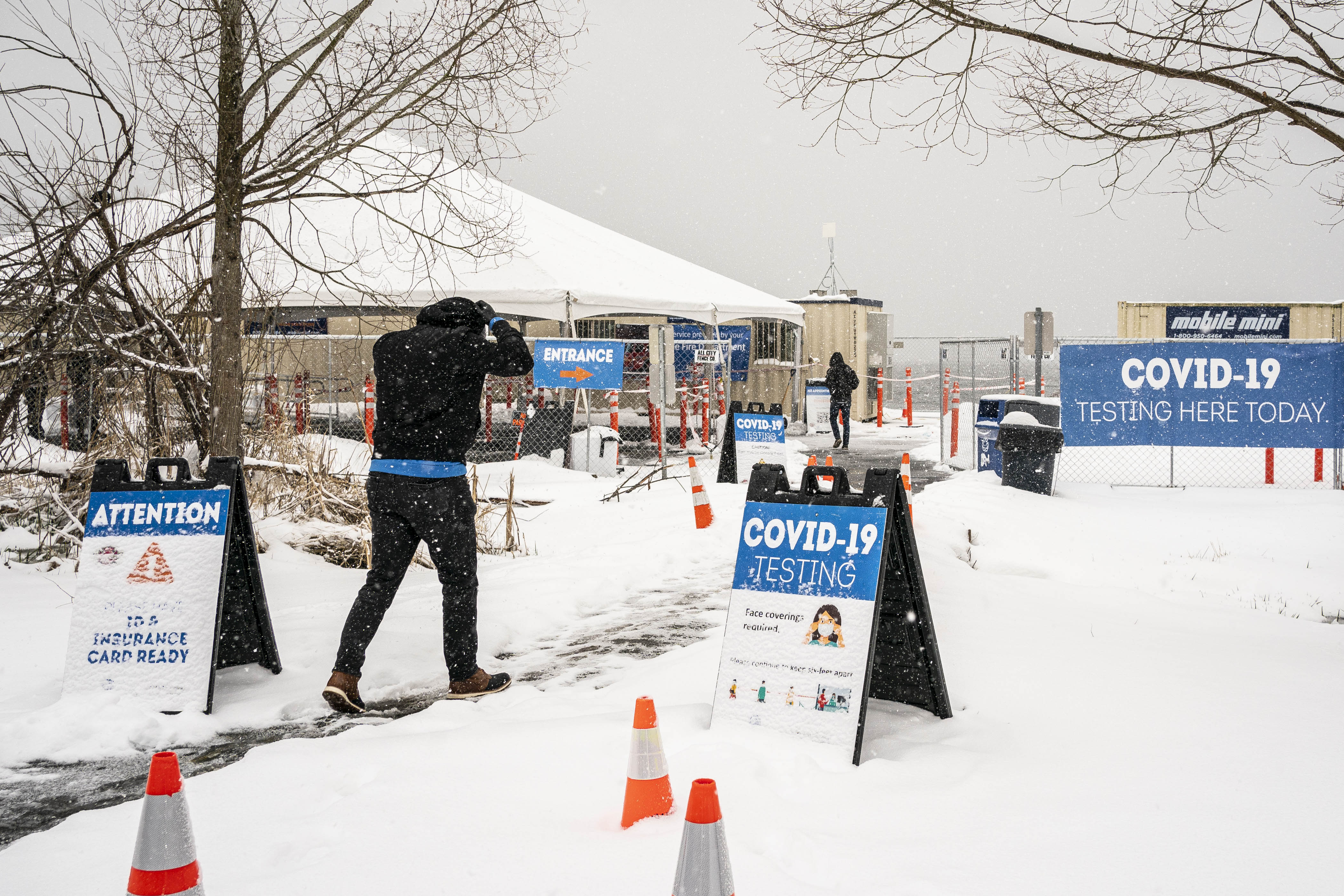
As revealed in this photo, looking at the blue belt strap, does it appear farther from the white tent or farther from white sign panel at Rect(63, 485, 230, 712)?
the white tent

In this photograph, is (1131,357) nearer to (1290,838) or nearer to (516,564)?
(516,564)

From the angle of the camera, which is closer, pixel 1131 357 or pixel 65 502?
pixel 65 502

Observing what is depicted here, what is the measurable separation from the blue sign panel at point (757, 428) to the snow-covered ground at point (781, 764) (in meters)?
6.51

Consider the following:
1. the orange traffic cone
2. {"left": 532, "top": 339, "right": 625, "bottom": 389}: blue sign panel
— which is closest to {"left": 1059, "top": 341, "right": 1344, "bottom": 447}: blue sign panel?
{"left": 532, "top": 339, "right": 625, "bottom": 389}: blue sign panel

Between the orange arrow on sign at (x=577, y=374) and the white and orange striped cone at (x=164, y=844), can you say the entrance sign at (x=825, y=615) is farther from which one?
the orange arrow on sign at (x=577, y=374)

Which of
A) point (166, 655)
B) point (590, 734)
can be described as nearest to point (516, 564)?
point (166, 655)

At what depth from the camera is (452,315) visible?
4691 mm

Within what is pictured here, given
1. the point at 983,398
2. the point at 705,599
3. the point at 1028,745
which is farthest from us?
the point at 983,398

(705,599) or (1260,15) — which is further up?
(1260,15)

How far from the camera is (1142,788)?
324 cm

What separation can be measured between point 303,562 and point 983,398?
10.3 meters

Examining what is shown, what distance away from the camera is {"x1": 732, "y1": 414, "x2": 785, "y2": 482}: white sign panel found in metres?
13.1

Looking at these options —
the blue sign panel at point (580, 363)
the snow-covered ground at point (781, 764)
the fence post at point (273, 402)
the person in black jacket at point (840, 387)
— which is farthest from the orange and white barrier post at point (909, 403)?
the snow-covered ground at point (781, 764)

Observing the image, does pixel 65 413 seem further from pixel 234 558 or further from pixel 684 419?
pixel 234 558
